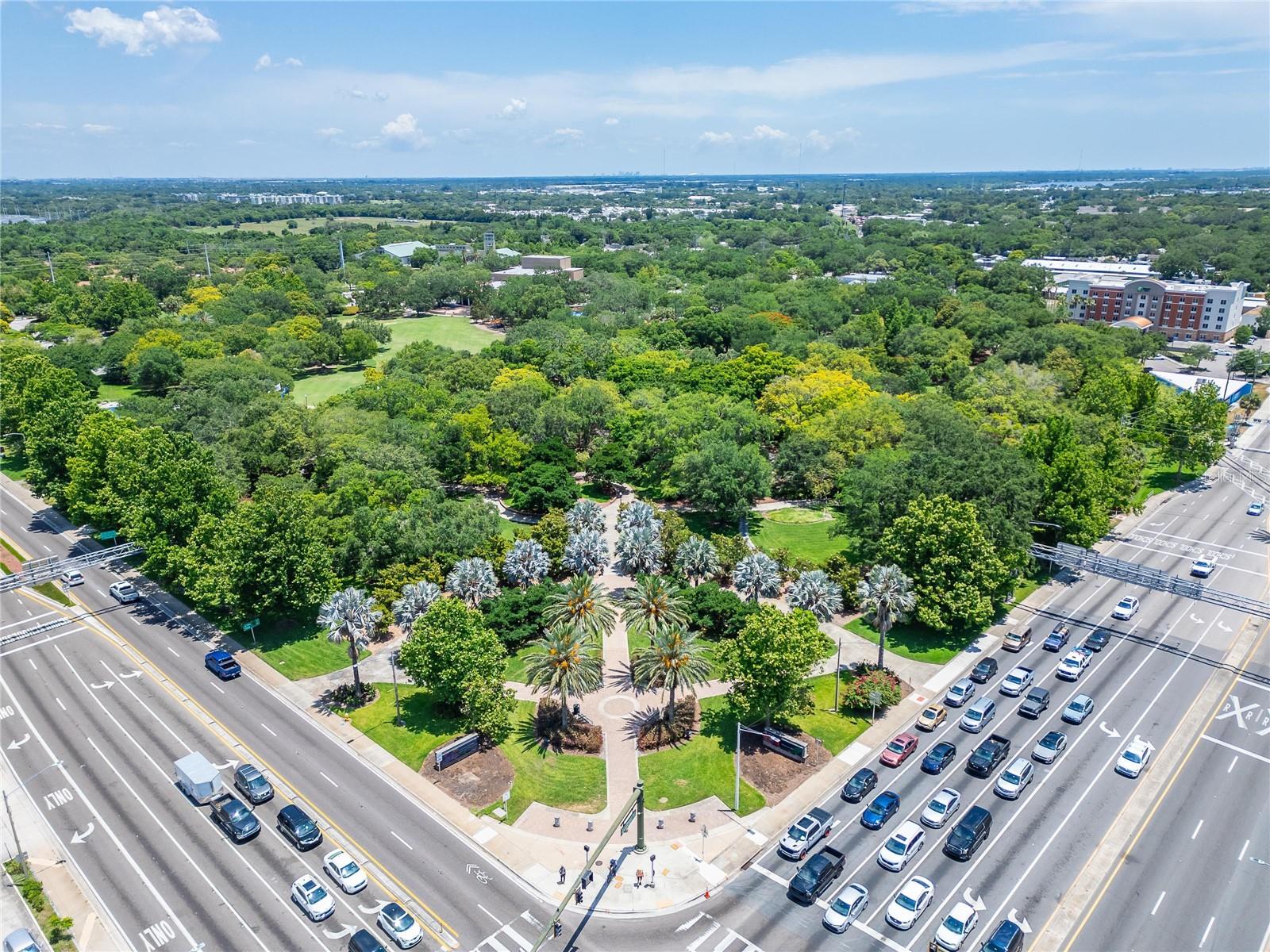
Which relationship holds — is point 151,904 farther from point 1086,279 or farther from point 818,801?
point 1086,279

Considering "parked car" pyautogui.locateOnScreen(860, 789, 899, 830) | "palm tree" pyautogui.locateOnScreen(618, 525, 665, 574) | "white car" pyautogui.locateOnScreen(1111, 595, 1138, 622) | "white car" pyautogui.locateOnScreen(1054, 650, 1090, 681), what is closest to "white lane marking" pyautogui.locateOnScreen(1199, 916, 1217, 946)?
"parked car" pyautogui.locateOnScreen(860, 789, 899, 830)

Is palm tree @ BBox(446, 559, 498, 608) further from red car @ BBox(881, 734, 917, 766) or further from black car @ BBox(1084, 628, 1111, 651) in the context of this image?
black car @ BBox(1084, 628, 1111, 651)

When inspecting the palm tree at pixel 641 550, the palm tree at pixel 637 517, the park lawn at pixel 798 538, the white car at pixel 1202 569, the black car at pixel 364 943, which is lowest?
the black car at pixel 364 943

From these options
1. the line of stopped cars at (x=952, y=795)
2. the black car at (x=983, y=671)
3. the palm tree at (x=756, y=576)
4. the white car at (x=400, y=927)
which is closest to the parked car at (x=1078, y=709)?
the line of stopped cars at (x=952, y=795)

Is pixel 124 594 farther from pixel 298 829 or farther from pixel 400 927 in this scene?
pixel 400 927

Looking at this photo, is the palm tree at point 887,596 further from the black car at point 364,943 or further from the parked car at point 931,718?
the black car at point 364,943

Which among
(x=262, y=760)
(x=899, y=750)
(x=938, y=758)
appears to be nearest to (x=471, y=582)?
(x=262, y=760)
